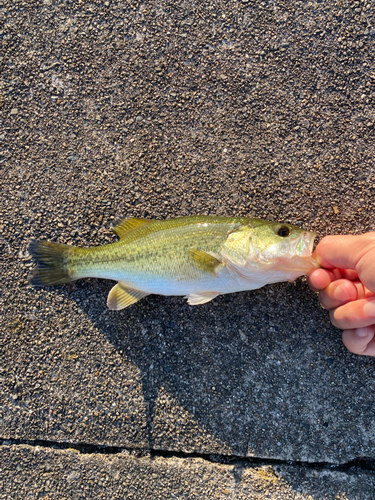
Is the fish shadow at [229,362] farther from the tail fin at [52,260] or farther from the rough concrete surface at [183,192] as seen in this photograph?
the tail fin at [52,260]

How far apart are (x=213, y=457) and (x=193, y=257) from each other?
5.68ft

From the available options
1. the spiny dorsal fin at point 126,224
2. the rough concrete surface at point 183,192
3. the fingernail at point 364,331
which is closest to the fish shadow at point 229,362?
the rough concrete surface at point 183,192

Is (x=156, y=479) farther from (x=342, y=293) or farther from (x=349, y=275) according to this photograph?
(x=349, y=275)

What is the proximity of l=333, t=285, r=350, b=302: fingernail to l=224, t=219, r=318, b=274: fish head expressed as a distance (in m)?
0.23

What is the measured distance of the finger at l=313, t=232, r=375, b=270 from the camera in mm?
2266

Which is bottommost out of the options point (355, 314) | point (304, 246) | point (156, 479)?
point (156, 479)

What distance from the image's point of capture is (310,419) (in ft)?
8.77

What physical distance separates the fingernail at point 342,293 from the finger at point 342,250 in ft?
0.51

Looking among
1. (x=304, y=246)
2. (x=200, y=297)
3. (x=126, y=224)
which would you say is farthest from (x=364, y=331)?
(x=126, y=224)

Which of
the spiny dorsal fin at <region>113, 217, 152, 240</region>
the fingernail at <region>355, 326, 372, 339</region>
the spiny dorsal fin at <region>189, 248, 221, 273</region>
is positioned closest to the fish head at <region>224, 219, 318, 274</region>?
the spiny dorsal fin at <region>189, 248, 221, 273</region>

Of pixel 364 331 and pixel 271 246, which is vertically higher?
pixel 271 246

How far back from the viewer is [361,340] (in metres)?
2.46

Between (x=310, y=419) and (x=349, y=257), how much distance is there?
54.8 inches

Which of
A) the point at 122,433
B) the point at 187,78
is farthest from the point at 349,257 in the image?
the point at 122,433
